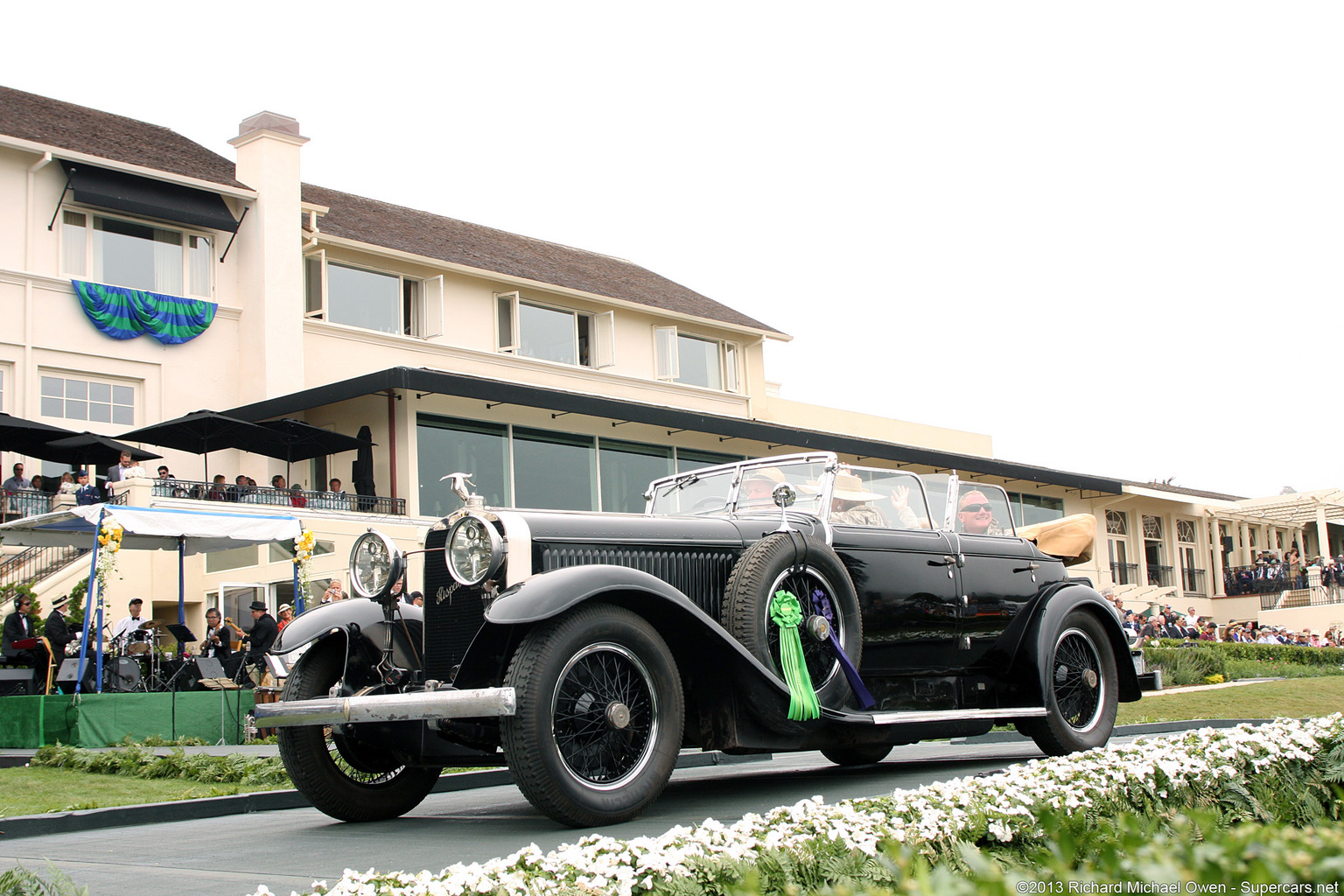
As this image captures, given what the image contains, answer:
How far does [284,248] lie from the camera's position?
25.3 meters

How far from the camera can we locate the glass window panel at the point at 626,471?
26156 mm

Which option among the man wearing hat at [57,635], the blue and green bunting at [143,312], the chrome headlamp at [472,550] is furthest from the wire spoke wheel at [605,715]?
the blue and green bunting at [143,312]

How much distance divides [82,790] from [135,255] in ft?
56.7

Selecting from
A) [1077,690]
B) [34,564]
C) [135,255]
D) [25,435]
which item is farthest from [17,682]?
[1077,690]

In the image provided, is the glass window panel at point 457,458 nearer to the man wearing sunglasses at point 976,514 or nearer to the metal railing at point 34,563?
the metal railing at point 34,563

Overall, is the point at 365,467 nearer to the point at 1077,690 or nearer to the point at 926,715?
the point at 1077,690

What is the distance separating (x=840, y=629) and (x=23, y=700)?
31.8 ft

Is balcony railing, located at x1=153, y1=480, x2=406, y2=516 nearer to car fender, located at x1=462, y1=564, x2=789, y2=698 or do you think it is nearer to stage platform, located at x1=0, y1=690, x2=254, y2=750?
A: stage platform, located at x1=0, y1=690, x2=254, y2=750

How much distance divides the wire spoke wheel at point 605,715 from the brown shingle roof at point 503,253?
22.4m

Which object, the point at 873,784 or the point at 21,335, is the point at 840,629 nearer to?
the point at 873,784

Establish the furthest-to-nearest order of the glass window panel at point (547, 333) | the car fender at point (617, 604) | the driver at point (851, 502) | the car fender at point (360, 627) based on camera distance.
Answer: the glass window panel at point (547, 333), the driver at point (851, 502), the car fender at point (360, 627), the car fender at point (617, 604)

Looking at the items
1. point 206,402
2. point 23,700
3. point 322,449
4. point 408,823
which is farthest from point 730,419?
point 408,823

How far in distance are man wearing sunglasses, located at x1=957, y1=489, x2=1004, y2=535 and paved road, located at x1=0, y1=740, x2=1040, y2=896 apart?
1.58 meters

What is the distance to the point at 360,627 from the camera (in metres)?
6.67
